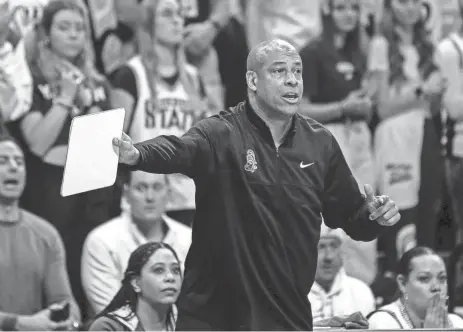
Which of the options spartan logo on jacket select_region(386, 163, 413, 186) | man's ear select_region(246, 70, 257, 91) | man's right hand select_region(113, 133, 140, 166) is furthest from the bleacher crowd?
man's right hand select_region(113, 133, 140, 166)

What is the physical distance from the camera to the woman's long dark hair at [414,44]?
23.2 feet

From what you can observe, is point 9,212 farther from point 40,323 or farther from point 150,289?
point 150,289

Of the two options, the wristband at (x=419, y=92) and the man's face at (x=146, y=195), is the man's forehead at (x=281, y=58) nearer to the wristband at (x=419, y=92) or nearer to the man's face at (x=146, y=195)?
the man's face at (x=146, y=195)

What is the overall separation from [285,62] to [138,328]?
1781 millimetres

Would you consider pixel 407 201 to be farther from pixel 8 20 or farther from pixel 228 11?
pixel 8 20

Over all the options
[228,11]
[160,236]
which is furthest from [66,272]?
[228,11]

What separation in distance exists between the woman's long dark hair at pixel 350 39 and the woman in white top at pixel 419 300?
153cm

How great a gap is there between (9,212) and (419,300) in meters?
2.01

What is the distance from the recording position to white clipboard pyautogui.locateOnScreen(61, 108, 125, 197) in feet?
12.1

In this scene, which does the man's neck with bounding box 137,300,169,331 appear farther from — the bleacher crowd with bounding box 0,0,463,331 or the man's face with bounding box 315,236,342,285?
the man's face with bounding box 315,236,342,285

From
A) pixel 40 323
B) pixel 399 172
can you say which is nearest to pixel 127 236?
pixel 40 323

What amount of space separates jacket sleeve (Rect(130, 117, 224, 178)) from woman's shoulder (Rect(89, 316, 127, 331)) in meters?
1.44

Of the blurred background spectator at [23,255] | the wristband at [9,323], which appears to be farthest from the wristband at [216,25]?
the wristband at [9,323]

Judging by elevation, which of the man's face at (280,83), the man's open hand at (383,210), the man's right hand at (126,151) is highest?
the man's face at (280,83)
